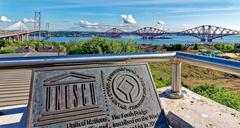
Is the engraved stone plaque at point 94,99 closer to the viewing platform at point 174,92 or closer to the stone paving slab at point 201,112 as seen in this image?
the viewing platform at point 174,92

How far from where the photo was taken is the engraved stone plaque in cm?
216

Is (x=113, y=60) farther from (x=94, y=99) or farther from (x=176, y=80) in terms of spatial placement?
(x=176, y=80)

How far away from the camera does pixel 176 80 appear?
3.65 m

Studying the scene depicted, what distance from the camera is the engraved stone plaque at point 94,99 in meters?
2.16

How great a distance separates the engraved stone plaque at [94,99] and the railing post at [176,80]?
1.03 meters

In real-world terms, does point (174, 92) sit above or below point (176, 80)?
below

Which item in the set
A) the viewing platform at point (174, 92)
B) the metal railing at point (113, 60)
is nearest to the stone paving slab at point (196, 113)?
the viewing platform at point (174, 92)

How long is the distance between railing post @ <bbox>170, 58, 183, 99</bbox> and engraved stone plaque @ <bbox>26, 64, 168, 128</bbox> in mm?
1035

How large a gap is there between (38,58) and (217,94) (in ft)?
11.5

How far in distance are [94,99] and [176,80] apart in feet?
5.49

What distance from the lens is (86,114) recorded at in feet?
7.31

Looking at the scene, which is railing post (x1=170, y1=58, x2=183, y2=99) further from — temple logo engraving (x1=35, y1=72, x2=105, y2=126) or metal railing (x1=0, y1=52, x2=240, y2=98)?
temple logo engraving (x1=35, y1=72, x2=105, y2=126)

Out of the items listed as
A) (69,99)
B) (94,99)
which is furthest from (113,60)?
(69,99)

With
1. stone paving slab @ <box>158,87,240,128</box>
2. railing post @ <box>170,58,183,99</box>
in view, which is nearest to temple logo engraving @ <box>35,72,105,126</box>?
stone paving slab @ <box>158,87,240,128</box>
